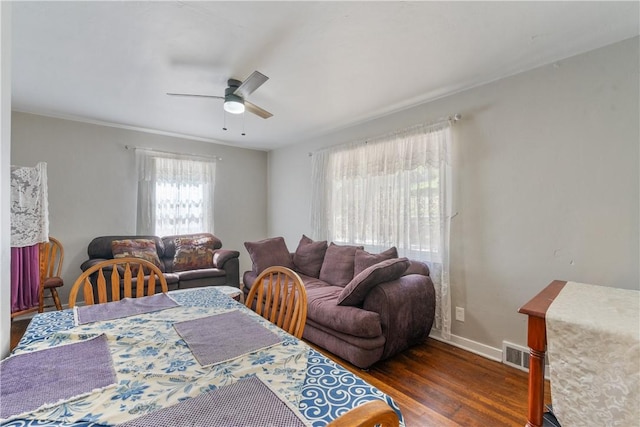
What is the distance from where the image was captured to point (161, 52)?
2115mm

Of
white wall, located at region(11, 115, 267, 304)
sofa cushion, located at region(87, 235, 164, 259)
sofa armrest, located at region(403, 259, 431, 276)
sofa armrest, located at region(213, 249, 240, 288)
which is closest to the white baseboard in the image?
sofa armrest, located at region(403, 259, 431, 276)

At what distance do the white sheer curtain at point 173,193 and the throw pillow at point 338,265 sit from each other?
2248mm

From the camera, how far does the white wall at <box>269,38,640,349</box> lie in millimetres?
1913

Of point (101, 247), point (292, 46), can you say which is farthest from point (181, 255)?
point (292, 46)

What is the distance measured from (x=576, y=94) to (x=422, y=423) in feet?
8.25

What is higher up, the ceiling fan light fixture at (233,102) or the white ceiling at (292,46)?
the white ceiling at (292,46)

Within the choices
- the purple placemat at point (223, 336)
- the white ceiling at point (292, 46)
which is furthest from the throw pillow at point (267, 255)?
the purple placemat at point (223, 336)

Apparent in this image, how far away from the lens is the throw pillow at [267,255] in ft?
11.5

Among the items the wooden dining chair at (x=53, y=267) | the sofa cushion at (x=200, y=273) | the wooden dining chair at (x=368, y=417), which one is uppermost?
the wooden dining chair at (x=368, y=417)

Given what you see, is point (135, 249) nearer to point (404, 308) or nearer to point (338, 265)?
point (338, 265)

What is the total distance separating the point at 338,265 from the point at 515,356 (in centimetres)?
177

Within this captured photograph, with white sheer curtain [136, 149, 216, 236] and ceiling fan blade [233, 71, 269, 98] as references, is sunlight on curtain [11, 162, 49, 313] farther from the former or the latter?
ceiling fan blade [233, 71, 269, 98]

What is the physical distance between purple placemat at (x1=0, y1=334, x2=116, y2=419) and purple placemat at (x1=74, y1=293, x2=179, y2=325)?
0.29m

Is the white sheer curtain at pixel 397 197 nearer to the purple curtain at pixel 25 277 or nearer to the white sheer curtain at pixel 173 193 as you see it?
the white sheer curtain at pixel 173 193
